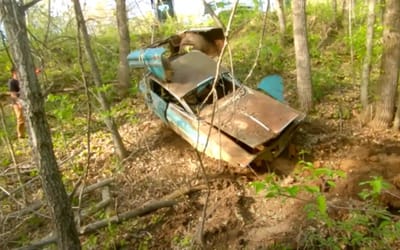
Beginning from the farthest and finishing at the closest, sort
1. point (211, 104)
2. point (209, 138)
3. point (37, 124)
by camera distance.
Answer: point (211, 104) → point (209, 138) → point (37, 124)

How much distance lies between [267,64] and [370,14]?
143 inches

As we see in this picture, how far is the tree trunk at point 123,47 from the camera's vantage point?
30.7ft

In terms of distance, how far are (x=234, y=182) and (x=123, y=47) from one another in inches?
206

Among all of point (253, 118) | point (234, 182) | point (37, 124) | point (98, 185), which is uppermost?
point (37, 124)

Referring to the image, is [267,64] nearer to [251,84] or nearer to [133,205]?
[251,84]

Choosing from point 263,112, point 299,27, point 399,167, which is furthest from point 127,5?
point 399,167

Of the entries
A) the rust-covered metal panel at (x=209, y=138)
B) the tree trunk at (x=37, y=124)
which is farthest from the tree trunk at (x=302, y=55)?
the tree trunk at (x=37, y=124)

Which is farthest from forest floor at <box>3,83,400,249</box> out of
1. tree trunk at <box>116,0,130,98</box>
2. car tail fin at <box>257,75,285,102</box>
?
tree trunk at <box>116,0,130,98</box>

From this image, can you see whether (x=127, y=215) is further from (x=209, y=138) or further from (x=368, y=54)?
(x=368, y=54)

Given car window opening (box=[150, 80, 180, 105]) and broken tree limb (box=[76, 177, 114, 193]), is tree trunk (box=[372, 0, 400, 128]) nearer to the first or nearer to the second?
car window opening (box=[150, 80, 180, 105])

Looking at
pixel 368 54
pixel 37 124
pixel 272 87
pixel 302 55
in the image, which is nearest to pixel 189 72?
pixel 272 87

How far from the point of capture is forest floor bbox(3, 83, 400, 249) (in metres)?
5.12

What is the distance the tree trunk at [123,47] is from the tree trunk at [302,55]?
416cm

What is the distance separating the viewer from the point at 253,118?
6.18m
